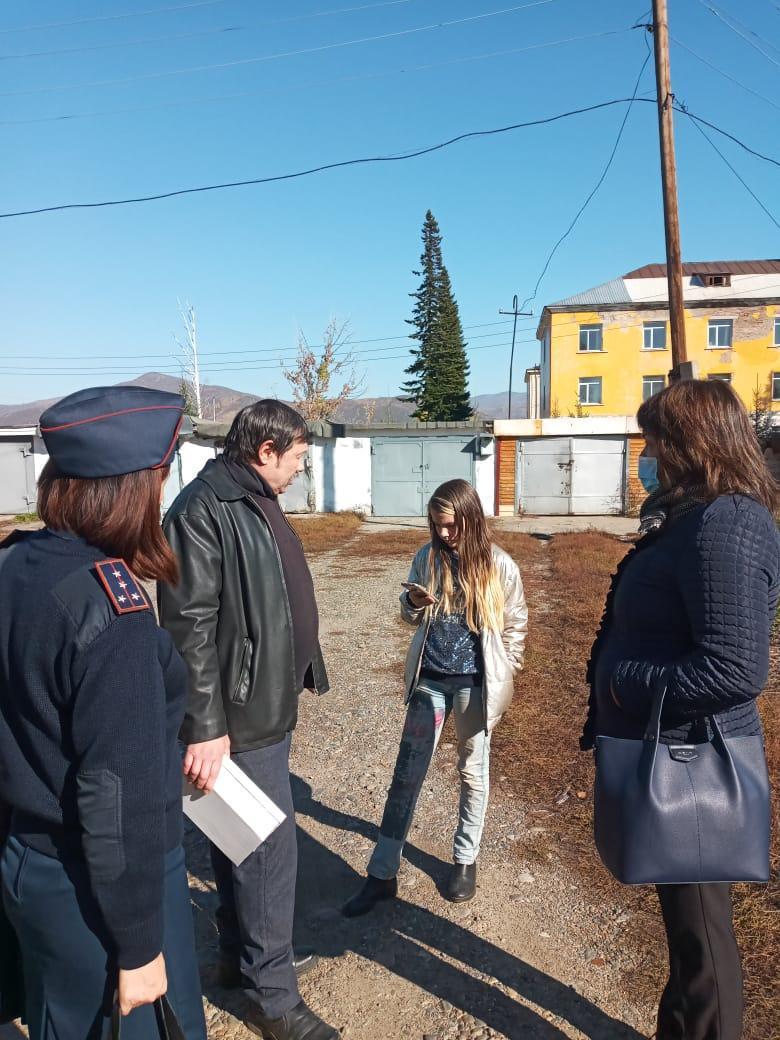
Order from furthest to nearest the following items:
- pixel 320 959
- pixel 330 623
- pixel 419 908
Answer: pixel 330 623, pixel 419 908, pixel 320 959

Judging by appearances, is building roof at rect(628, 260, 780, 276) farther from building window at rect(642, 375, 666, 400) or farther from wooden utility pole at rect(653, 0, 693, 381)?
wooden utility pole at rect(653, 0, 693, 381)

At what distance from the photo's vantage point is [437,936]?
2857 mm

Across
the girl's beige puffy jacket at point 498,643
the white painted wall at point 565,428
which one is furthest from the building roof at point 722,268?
the girl's beige puffy jacket at point 498,643

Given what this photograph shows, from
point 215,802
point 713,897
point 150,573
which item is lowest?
point 713,897

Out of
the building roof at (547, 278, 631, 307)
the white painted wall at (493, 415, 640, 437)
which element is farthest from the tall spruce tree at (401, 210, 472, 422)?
the white painted wall at (493, 415, 640, 437)

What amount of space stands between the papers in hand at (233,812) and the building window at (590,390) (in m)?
41.3

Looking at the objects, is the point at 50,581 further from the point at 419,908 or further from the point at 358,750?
the point at 358,750

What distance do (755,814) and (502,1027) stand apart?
1.23m

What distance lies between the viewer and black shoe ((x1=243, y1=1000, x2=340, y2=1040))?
7.53ft

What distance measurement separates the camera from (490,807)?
391 centimetres

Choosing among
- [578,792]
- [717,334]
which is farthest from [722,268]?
[578,792]

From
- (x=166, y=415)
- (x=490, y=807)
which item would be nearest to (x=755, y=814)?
(x=166, y=415)

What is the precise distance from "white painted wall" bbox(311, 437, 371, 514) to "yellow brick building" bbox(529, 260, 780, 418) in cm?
1985

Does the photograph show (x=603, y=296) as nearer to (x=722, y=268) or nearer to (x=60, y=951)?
(x=722, y=268)
